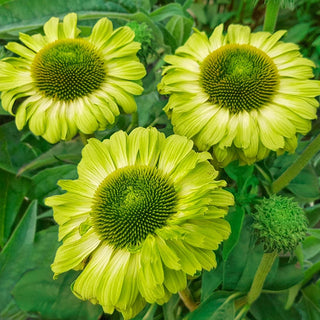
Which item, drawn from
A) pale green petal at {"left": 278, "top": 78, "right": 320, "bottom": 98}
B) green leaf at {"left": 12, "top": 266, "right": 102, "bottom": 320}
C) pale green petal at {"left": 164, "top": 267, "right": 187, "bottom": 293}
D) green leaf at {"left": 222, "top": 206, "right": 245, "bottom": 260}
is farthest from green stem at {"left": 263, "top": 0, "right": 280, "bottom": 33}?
green leaf at {"left": 12, "top": 266, "right": 102, "bottom": 320}

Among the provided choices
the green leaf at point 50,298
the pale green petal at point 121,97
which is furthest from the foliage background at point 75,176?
the pale green petal at point 121,97

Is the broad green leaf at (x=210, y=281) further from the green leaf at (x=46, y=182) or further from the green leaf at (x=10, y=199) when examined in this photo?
the green leaf at (x=10, y=199)

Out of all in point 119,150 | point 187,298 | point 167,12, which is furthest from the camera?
point 167,12

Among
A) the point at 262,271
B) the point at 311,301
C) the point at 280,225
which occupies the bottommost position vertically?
the point at 311,301

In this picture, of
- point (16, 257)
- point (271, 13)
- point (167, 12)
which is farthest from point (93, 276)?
point (167, 12)

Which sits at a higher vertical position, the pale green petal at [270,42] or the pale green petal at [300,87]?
the pale green petal at [270,42]

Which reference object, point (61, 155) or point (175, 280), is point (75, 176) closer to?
point (61, 155)

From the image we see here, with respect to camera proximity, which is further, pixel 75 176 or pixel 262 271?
pixel 75 176
